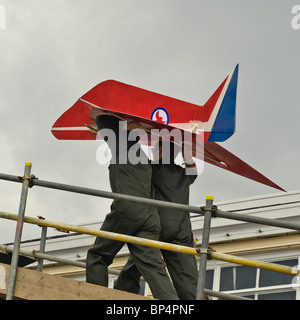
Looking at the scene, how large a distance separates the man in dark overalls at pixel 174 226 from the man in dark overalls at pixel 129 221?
247 millimetres

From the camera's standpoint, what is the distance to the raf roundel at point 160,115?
27.2 ft

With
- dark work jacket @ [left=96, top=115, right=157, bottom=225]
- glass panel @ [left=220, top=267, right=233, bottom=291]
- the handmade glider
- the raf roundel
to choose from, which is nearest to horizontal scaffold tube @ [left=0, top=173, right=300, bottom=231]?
dark work jacket @ [left=96, top=115, right=157, bottom=225]

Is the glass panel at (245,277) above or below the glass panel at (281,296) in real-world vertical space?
above

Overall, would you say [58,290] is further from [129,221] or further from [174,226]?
[174,226]

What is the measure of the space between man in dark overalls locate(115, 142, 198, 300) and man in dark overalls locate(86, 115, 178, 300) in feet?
0.81

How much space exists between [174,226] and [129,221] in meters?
0.54

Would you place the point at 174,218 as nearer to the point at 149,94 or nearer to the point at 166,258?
the point at 166,258

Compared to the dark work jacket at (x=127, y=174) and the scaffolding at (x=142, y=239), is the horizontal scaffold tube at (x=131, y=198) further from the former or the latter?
the dark work jacket at (x=127, y=174)

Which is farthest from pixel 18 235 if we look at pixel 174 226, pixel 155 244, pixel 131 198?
pixel 174 226

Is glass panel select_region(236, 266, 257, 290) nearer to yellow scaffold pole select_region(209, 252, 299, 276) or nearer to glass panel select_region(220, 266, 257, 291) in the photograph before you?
glass panel select_region(220, 266, 257, 291)

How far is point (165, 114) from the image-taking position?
Result: 8289 mm

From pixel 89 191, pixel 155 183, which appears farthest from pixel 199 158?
pixel 89 191

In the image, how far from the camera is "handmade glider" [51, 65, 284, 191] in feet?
25.1

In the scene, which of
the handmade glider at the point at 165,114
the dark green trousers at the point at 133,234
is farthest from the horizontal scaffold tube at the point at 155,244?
the handmade glider at the point at 165,114
